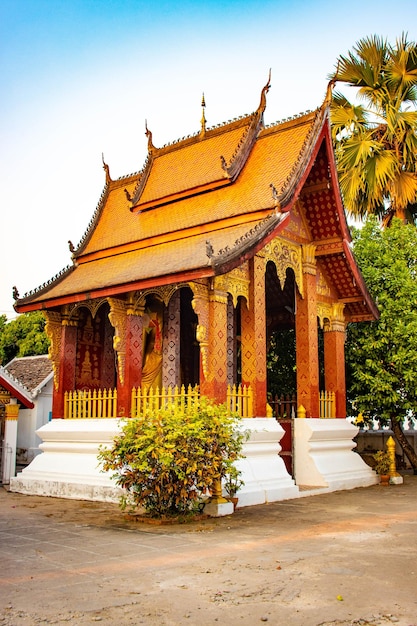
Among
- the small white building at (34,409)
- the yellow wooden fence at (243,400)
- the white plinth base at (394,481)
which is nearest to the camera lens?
the yellow wooden fence at (243,400)

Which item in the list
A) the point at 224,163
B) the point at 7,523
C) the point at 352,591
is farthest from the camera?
the point at 224,163

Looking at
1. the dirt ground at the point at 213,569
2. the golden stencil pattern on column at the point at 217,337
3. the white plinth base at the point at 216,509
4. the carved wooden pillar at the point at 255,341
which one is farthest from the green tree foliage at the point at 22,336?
the white plinth base at the point at 216,509

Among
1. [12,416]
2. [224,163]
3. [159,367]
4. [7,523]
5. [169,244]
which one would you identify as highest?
[224,163]

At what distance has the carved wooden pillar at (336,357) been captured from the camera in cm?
1296

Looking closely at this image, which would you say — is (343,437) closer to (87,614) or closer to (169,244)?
(169,244)

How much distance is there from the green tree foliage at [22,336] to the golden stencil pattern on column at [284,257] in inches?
832

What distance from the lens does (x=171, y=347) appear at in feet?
40.4

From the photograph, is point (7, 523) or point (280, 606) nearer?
point (280, 606)

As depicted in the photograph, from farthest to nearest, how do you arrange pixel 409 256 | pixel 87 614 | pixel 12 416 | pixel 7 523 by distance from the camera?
pixel 409 256, pixel 12 416, pixel 7 523, pixel 87 614

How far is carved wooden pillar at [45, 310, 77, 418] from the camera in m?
12.3

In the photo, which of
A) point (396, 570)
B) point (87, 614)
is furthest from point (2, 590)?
point (396, 570)

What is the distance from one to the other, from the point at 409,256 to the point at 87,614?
39.3ft

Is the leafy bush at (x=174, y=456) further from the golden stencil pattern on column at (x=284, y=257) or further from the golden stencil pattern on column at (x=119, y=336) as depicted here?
the golden stencil pattern on column at (x=284, y=257)

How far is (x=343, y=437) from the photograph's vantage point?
41.2 feet
